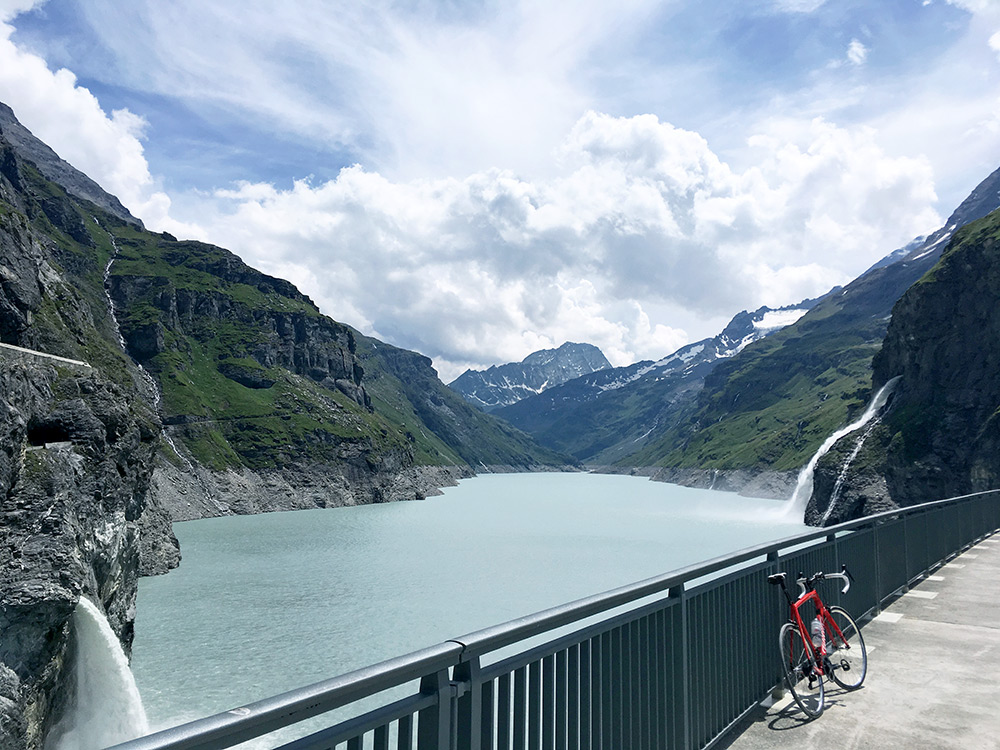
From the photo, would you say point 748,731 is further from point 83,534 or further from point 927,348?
point 927,348

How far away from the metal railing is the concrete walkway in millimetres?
666

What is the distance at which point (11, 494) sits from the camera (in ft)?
75.5

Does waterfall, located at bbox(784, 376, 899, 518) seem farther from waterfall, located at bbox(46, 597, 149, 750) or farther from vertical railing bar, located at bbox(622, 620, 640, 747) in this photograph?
vertical railing bar, located at bbox(622, 620, 640, 747)

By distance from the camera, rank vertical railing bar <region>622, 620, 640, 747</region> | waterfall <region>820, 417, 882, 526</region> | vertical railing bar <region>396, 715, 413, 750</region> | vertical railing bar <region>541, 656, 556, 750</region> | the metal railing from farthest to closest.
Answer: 1. waterfall <region>820, 417, 882, 526</region>
2. vertical railing bar <region>622, 620, 640, 747</region>
3. vertical railing bar <region>541, 656, 556, 750</region>
4. vertical railing bar <region>396, 715, 413, 750</region>
5. the metal railing

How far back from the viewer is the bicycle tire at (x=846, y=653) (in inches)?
395

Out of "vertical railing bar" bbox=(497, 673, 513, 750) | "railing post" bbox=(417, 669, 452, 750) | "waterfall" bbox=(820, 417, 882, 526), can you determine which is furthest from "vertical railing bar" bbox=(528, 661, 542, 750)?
"waterfall" bbox=(820, 417, 882, 526)

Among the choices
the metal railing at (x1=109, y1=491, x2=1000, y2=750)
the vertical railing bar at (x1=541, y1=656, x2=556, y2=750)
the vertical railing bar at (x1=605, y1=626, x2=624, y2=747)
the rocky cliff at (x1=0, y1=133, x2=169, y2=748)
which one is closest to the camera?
the metal railing at (x1=109, y1=491, x2=1000, y2=750)

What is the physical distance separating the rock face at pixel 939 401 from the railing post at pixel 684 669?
88.8 m

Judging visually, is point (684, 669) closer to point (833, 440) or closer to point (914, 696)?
point (914, 696)

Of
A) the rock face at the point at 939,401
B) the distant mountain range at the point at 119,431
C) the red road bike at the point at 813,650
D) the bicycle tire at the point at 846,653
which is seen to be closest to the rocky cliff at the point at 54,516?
the distant mountain range at the point at 119,431

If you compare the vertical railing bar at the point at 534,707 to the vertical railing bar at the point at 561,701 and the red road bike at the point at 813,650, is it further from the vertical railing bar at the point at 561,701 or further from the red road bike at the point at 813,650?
the red road bike at the point at 813,650

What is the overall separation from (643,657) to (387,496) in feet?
479

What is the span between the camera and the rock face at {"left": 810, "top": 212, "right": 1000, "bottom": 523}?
84.2m

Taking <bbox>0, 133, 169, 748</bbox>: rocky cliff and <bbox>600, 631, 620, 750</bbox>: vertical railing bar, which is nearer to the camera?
<bbox>600, 631, 620, 750</bbox>: vertical railing bar
